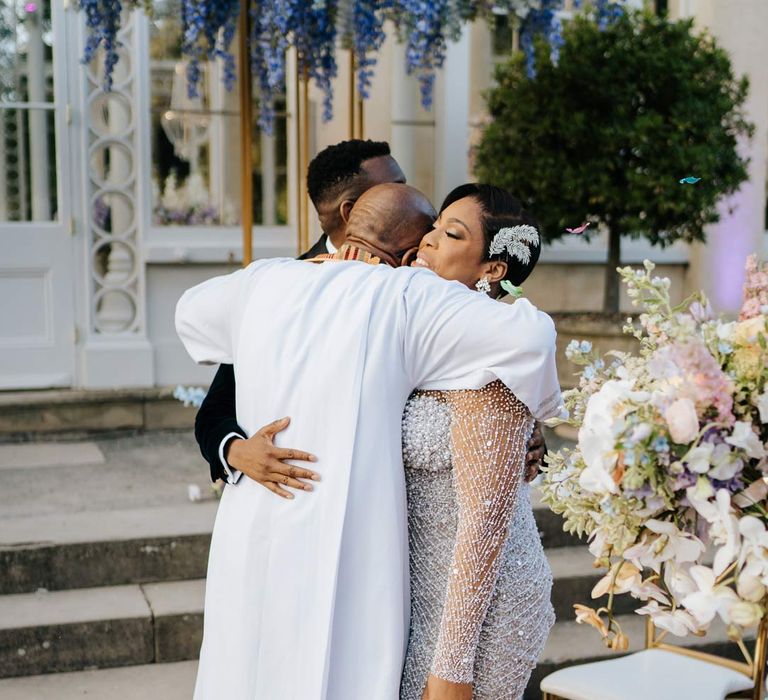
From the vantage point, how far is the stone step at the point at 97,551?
13.4 feet

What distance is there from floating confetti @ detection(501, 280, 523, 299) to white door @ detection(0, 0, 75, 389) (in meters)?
4.95

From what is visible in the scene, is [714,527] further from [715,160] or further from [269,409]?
[715,160]

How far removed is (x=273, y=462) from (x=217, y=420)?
1.32ft

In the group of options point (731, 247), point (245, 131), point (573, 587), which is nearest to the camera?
point (573, 587)

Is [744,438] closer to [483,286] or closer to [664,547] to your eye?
[664,547]

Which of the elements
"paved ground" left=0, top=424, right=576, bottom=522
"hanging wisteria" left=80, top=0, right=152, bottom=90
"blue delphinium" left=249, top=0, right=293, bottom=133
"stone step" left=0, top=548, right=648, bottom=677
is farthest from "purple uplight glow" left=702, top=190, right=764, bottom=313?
"stone step" left=0, top=548, right=648, bottom=677

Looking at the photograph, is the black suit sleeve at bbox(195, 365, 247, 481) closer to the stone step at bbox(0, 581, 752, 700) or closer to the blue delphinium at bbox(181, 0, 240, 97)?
the stone step at bbox(0, 581, 752, 700)

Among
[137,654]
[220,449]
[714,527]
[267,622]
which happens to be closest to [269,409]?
[220,449]

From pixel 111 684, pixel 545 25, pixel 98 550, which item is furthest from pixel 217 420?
pixel 545 25

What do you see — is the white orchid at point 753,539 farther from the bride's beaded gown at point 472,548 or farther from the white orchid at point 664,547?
the bride's beaded gown at point 472,548

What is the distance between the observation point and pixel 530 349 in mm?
1716

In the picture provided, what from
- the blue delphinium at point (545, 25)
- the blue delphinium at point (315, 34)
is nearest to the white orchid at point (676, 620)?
the blue delphinium at point (315, 34)

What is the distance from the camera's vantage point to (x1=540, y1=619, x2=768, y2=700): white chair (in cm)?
281

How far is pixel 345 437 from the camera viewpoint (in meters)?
1.80
